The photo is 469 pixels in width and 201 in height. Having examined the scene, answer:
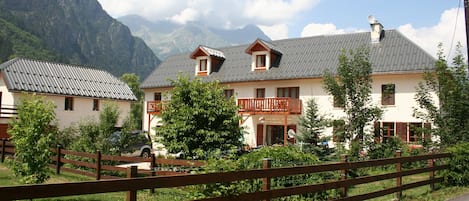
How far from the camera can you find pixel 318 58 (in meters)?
26.9

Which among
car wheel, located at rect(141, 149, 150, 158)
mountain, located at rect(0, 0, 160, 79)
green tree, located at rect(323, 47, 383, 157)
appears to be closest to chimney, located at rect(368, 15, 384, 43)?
A: green tree, located at rect(323, 47, 383, 157)

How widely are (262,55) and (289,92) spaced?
3.84m

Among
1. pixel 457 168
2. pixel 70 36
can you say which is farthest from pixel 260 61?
pixel 70 36

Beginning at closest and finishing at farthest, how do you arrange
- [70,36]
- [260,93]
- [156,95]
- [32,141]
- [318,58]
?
1. [32,141]
2. [318,58]
3. [260,93]
4. [156,95]
5. [70,36]

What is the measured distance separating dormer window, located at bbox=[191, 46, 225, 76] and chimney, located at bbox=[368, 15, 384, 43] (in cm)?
1181

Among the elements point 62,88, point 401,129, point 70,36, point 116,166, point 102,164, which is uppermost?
point 70,36

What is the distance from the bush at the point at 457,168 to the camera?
33.8 ft

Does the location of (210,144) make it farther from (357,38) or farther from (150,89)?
(150,89)

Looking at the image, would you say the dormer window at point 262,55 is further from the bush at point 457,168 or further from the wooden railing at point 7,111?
the bush at point 457,168

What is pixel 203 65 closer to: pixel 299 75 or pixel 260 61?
pixel 260 61

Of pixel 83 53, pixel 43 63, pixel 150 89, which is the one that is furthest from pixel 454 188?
pixel 83 53

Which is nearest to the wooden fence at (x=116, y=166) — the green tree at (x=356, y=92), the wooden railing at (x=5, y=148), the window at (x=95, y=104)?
the wooden railing at (x=5, y=148)

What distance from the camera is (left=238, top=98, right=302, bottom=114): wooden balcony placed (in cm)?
2514

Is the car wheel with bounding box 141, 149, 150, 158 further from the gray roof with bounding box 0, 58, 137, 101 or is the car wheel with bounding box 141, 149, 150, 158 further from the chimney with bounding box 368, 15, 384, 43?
the chimney with bounding box 368, 15, 384, 43
